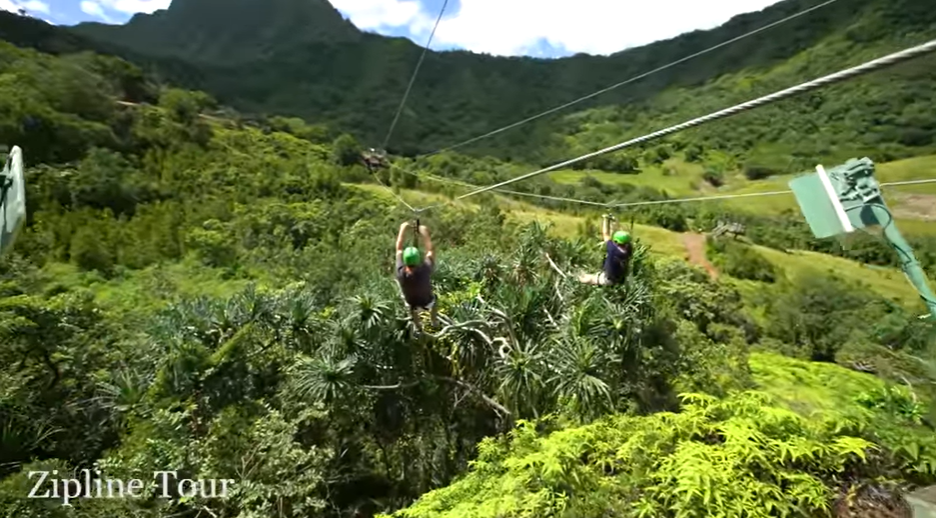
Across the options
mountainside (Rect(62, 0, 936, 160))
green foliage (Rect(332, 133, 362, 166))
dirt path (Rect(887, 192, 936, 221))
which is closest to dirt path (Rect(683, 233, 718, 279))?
dirt path (Rect(887, 192, 936, 221))

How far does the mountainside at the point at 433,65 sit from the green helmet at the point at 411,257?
258ft

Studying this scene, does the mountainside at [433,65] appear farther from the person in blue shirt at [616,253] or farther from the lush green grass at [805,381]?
the person in blue shirt at [616,253]

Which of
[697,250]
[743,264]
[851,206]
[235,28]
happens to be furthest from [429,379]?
[235,28]

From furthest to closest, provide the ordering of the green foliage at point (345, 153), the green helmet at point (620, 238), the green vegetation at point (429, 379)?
the green foliage at point (345, 153)
the green helmet at point (620, 238)
the green vegetation at point (429, 379)

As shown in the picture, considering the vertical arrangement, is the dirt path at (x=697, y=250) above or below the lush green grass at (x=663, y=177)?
below

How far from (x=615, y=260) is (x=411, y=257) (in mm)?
2964

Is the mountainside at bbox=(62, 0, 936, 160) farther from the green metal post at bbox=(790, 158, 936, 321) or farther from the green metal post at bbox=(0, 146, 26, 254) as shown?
the green metal post at bbox=(790, 158, 936, 321)

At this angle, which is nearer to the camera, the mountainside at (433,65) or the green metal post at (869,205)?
the green metal post at (869,205)

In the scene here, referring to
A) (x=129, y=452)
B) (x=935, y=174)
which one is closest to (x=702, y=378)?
(x=129, y=452)

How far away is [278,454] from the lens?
923 cm

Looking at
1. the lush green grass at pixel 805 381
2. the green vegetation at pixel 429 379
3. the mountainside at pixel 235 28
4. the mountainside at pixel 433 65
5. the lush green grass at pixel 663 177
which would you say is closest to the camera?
the green vegetation at pixel 429 379

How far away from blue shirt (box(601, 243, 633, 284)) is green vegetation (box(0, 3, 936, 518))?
5.64 feet

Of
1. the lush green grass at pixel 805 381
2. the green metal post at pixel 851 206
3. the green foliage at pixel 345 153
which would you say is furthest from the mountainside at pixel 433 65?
the green metal post at pixel 851 206

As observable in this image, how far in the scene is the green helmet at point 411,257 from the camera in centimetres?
733
